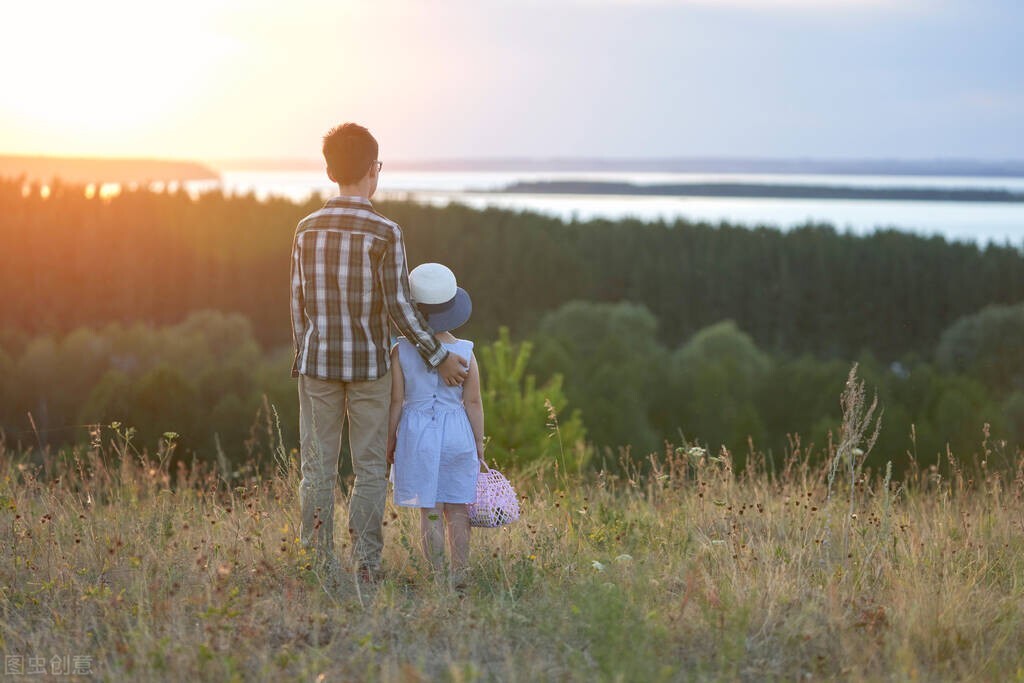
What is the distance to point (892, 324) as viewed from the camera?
303 ft

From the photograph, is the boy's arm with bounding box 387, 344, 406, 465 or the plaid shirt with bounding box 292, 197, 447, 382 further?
the boy's arm with bounding box 387, 344, 406, 465

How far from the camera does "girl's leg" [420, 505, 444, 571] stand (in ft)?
14.4

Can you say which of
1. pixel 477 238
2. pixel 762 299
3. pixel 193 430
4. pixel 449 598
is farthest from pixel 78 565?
pixel 762 299

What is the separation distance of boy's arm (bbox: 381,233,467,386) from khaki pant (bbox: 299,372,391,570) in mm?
225

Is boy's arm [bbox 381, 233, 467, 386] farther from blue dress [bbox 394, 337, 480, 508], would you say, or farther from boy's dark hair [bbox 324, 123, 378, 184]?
boy's dark hair [bbox 324, 123, 378, 184]

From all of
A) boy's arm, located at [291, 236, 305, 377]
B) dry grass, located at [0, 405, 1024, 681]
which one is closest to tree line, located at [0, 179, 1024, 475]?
dry grass, located at [0, 405, 1024, 681]

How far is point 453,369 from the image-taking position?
14.0ft

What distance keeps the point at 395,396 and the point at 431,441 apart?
244 millimetres

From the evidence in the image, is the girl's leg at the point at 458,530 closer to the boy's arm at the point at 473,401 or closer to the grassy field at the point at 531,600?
the grassy field at the point at 531,600

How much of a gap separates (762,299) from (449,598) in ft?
305

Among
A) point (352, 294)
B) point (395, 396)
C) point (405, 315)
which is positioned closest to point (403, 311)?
point (405, 315)

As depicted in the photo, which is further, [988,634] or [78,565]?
[78,565]

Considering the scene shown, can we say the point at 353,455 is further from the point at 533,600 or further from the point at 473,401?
the point at 533,600

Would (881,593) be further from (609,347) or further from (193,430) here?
(609,347)
